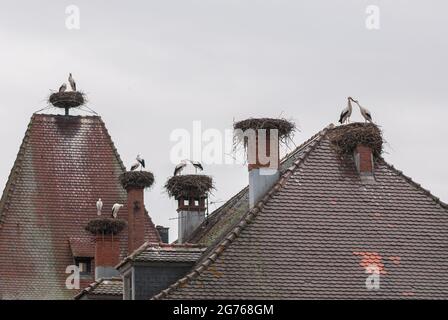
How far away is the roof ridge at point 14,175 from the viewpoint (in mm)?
62062

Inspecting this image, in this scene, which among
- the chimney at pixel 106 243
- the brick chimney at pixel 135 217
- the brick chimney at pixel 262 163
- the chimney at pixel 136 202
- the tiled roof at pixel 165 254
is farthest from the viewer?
the brick chimney at pixel 135 217

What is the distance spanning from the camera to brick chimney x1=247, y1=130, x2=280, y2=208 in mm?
43531

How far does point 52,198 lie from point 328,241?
22566 millimetres

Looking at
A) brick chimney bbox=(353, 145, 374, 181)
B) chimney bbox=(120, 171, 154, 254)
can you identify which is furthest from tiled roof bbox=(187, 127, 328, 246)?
chimney bbox=(120, 171, 154, 254)

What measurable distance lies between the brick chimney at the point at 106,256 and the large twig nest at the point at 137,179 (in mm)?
2652

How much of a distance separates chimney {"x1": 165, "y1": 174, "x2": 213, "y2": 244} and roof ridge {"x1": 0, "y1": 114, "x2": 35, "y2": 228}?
11764mm

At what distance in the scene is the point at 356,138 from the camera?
44.1 meters

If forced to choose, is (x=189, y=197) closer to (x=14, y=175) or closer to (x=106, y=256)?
(x=106, y=256)

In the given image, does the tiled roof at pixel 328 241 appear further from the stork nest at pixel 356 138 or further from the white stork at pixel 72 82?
the white stork at pixel 72 82

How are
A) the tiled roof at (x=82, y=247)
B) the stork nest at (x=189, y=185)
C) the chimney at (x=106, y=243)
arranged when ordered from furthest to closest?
the tiled roof at (x=82, y=247)
the chimney at (x=106, y=243)
the stork nest at (x=189, y=185)

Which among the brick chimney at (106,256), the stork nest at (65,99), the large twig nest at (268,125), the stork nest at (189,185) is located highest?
the stork nest at (65,99)

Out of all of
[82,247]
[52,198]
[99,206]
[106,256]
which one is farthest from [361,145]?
[52,198]

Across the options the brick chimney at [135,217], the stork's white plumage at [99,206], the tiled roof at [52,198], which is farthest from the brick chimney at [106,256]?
the stork's white plumage at [99,206]

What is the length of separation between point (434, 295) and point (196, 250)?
566 centimetres
